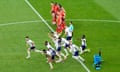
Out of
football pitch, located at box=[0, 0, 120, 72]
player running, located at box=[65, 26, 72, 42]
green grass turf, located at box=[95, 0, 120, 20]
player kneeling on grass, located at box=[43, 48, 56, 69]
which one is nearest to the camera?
player kneeling on grass, located at box=[43, 48, 56, 69]

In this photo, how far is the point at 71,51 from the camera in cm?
2664

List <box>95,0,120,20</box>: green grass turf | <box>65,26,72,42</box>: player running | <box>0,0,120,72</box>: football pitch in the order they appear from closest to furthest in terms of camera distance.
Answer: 1. <box>0,0,120,72</box>: football pitch
2. <box>65,26,72,42</box>: player running
3. <box>95,0,120,20</box>: green grass turf

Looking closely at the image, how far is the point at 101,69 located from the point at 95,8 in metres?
10.9

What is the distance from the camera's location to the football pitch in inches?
1009

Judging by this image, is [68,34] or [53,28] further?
[53,28]

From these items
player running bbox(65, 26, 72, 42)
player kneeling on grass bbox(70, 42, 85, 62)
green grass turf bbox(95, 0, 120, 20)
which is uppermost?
green grass turf bbox(95, 0, 120, 20)

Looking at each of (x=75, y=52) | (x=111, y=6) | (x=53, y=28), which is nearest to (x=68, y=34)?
(x=75, y=52)

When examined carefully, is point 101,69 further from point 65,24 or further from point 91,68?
point 65,24

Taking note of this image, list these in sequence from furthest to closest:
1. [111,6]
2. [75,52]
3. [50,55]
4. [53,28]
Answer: [111,6], [53,28], [75,52], [50,55]

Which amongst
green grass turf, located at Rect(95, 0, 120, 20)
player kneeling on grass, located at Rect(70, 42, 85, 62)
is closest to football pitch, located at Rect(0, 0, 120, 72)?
green grass turf, located at Rect(95, 0, 120, 20)

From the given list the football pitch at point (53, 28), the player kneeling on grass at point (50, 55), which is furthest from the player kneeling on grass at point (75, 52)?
the player kneeling on grass at point (50, 55)

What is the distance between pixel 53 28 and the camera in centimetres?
3117

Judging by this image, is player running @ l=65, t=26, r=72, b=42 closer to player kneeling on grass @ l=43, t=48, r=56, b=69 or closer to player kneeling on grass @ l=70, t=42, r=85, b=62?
player kneeling on grass @ l=70, t=42, r=85, b=62

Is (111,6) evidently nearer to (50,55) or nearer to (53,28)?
(53,28)
